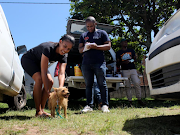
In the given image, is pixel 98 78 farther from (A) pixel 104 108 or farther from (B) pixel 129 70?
(B) pixel 129 70

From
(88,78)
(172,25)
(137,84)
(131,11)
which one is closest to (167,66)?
(172,25)

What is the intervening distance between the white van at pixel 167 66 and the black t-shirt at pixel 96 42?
60.2 inches

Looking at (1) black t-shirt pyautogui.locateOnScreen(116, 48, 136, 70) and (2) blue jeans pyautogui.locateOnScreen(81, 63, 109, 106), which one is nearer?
(2) blue jeans pyautogui.locateOnScreen(81, 63, 109, 106)

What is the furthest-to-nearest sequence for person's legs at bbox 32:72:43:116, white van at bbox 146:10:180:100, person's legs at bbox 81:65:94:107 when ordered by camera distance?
person's legs at bbox 81:65:94:107 < person's legs at bbox 32:72:43:116 < white van at bbox 146:10:180:100

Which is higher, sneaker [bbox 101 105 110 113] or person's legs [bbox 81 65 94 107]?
person's legs [bbox 81 65 94 107]

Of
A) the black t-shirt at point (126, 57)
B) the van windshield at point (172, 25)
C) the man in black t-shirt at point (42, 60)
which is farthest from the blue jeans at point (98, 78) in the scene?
the black t-shirt at point (126, 57)

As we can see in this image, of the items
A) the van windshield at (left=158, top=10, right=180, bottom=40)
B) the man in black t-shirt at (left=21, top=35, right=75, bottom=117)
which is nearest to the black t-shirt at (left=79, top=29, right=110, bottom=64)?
the man in black t-shirt at (left=21, top=35, right=75, bottom=117)

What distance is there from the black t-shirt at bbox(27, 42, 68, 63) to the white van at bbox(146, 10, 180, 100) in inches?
64.1

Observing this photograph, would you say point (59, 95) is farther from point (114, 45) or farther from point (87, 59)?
point (114, 45)

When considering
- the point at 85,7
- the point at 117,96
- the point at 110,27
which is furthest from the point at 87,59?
the point at 117,96

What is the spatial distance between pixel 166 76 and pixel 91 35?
7.83 feet

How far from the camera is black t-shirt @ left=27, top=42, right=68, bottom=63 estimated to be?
3330 millimetres

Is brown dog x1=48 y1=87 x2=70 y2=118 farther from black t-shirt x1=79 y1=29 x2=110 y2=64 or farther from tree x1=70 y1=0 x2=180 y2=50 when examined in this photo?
tree x1=70 y1=0 x2=180 y2=50

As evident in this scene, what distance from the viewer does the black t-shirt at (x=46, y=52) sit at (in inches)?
131
